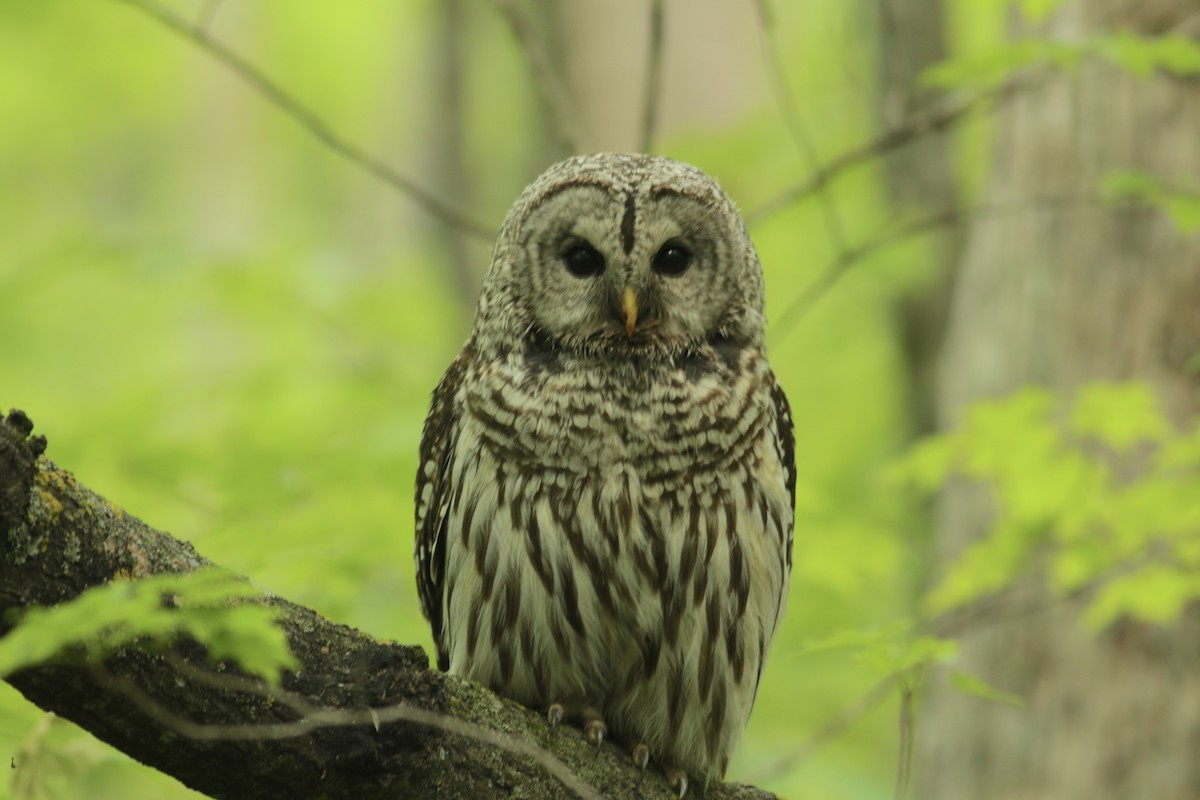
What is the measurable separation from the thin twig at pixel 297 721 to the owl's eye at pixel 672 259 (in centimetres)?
162

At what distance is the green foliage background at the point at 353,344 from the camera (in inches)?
197

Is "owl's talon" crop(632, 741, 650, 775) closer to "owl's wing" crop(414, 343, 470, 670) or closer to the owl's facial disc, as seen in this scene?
"owl's wing" crop(414, 343, 470, 670)

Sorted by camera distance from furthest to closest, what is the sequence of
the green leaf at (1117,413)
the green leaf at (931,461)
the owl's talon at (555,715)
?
the green leaf at (931,461) → the green leaf at (1117,413) → the owl's talon at (555,715)

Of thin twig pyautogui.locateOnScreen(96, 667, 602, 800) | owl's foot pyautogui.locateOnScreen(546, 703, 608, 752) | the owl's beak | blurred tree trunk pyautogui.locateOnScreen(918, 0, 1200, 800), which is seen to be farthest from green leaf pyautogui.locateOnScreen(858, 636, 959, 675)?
blurred tree trunk pyautogui.locateOnScreen(918, 0, 1200, 800)

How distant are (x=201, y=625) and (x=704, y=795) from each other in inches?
87.9

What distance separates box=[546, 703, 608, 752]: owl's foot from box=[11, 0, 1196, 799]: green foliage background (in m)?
0.61

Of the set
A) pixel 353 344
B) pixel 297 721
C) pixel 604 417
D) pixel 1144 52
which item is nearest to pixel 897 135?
pixel 1144 52

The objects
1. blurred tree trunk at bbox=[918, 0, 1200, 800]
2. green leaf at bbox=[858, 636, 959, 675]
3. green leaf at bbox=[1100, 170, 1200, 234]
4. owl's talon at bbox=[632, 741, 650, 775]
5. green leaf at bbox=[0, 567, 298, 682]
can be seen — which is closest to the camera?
green leaf at bbox=[0, 567, 298, 682]

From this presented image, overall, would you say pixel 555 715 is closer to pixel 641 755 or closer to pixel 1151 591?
pixel 641 755

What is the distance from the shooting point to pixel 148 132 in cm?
1955

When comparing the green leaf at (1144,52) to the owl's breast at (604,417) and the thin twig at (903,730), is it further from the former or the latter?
the thin twig at (903,730)

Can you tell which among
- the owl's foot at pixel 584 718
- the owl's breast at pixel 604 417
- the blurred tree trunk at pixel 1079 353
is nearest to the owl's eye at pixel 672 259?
the owl's breast at pixel 604 417

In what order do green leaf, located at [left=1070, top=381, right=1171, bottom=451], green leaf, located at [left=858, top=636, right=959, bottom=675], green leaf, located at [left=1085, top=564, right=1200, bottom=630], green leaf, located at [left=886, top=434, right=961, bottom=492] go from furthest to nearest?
green leaf, located at [left=886, top=434, right=961, bottom=492] → green leaf, located at [left=1070, top=381, right=1171, bottom=451] → green leaf, located at [left=1085, top=564, right=1200, bottom=630] → green leaf, located at [left=858, top=636, right=959, bottom=675]

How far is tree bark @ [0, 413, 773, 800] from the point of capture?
240 centimetres
